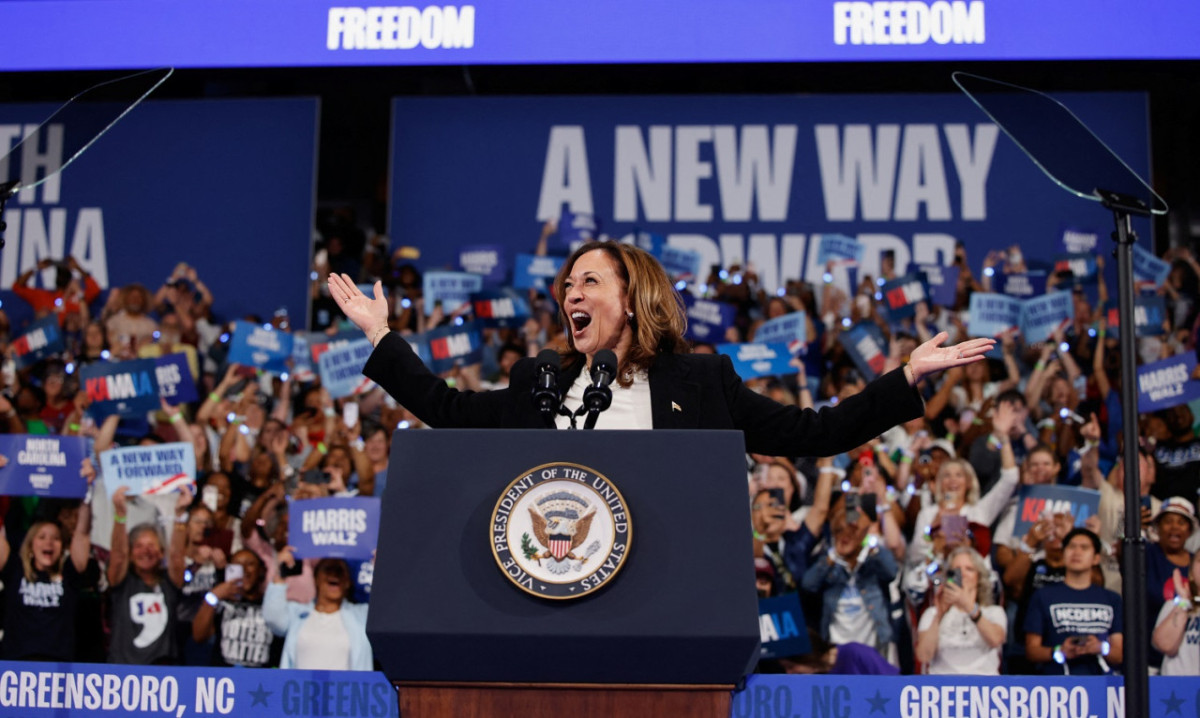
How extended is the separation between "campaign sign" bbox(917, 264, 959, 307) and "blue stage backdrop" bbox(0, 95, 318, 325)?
416cm

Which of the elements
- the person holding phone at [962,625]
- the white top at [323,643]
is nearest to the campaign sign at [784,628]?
the person holding phone at [962,625]

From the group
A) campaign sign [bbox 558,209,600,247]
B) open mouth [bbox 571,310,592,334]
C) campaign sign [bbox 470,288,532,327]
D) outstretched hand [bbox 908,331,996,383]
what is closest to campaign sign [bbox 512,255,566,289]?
campaign sign [bbox 470,288,532,327]

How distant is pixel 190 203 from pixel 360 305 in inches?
281

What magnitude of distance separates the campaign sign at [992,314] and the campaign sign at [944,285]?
776 millimetres

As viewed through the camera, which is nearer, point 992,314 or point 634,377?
point 634,377

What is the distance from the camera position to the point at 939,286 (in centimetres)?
729

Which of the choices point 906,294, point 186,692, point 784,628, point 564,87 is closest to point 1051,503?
point 784,628

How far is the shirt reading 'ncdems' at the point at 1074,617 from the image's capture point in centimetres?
459

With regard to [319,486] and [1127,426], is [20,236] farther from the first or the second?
[1127,426]

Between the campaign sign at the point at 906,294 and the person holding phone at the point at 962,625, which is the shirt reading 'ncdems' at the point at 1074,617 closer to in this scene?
the person holding phone at the point at 962,625

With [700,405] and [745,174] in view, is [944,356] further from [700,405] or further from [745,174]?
[745,174]

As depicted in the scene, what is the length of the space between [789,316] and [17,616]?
368 centimetres

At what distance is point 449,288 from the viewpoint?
7129 millimetres

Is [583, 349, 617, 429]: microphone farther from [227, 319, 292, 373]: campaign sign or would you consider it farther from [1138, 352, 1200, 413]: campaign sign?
[227, 319, 292, 373]: campaign sign
